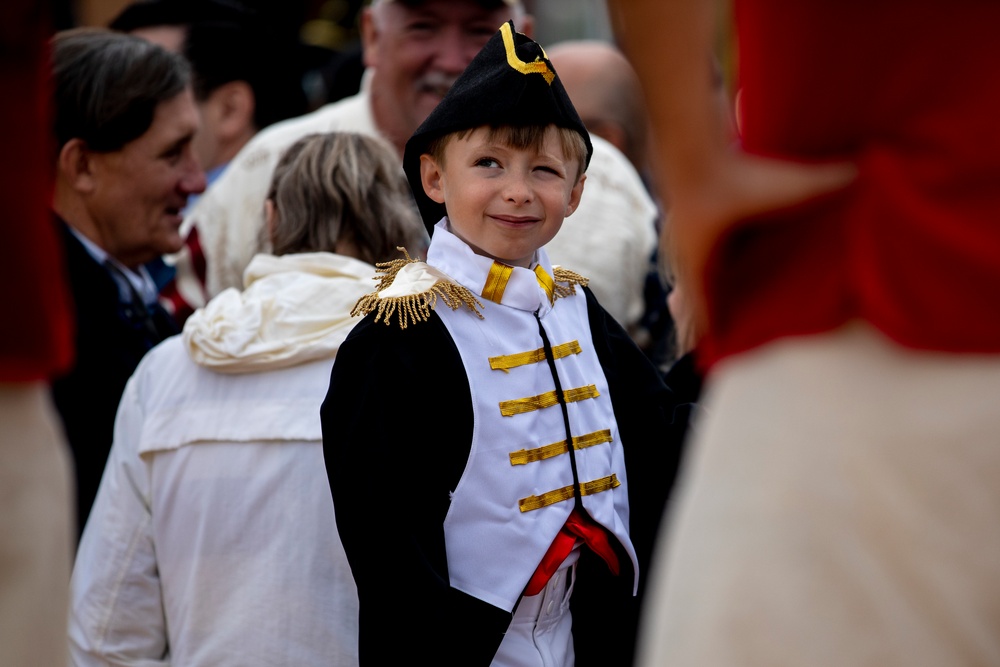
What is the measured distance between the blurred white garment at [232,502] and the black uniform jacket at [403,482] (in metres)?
0.39

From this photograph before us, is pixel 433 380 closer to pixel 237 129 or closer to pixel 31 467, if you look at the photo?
pixel 31 467

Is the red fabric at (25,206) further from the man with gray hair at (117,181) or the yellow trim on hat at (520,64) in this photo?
the man with gray hair at (117,181)

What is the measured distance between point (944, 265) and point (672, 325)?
9.18ft

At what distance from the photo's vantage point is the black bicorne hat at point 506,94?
2523 millimetres

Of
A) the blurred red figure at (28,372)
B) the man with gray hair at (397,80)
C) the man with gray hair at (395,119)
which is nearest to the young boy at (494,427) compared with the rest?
the blurred red figure at (28,372)

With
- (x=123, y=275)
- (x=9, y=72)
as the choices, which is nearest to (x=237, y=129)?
(x=123, y=275)

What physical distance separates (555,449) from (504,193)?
52 centimetres

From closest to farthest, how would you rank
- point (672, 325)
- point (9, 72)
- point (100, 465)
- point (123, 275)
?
point (9, 72) < point (100, 465) < point (123, 275) < point (672, 325)

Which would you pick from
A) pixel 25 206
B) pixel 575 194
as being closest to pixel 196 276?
pixel 575 194

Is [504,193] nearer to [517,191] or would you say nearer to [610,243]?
[517,191]

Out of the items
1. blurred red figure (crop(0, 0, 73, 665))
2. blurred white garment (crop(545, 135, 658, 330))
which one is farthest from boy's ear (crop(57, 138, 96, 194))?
blurred red figure (crop(0, 0, 73, 665))

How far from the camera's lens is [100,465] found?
130 inches

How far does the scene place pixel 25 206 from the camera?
152 cm

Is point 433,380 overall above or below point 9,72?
below
